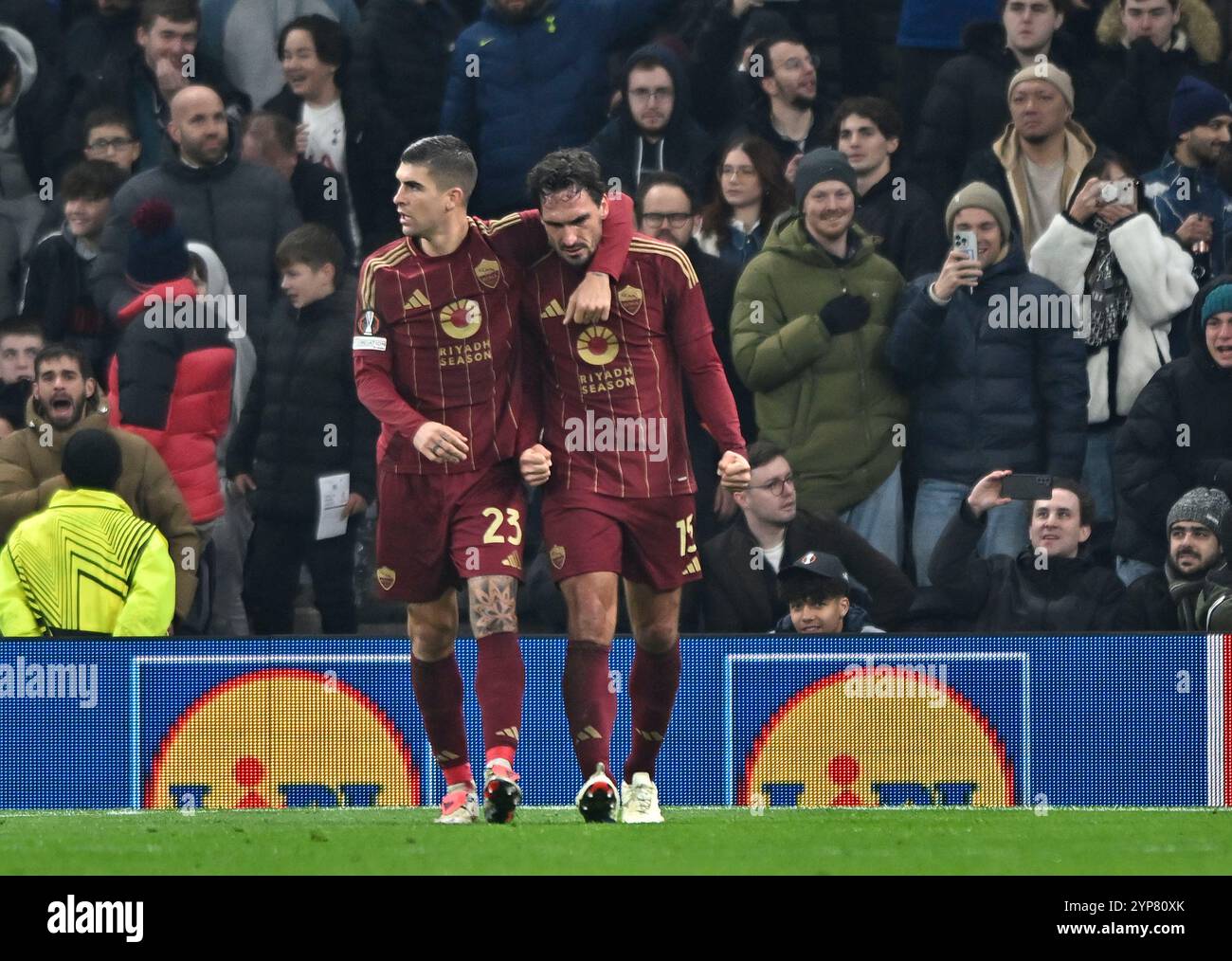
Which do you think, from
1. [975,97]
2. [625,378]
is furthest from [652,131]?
[625,378]

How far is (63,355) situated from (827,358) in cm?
378

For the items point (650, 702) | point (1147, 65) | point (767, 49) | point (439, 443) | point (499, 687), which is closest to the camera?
point (439, 443)

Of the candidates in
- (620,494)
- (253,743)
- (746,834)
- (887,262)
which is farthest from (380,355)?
(887,262)

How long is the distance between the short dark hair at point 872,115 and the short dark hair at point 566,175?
438 cm

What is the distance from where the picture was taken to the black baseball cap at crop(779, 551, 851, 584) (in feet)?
35.7

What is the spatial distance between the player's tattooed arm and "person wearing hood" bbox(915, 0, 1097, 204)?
5053 mm

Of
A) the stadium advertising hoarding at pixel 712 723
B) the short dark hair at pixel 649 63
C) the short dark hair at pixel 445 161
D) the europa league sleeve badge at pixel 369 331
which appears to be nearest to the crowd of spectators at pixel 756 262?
the short dark hair at pixel 649 63

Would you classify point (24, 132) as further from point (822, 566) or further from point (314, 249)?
point (822, 566)

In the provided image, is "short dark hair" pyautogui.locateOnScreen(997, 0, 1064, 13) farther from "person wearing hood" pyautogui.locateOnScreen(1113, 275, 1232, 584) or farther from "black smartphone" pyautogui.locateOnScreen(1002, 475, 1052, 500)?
"black smartphone" pyautogui.locateOnScreen(1002, 475, 1052, 500)

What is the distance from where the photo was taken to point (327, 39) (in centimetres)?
1209

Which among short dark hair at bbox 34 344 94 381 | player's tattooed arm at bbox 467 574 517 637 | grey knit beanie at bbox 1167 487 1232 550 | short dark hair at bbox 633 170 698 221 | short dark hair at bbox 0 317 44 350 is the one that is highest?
short dark hair at bbox 633 170 698 221

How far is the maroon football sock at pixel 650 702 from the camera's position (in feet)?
26.0

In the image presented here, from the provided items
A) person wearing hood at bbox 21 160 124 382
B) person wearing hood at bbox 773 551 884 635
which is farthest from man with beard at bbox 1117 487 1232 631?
person wearing hood at bbox 21 160 124 382
